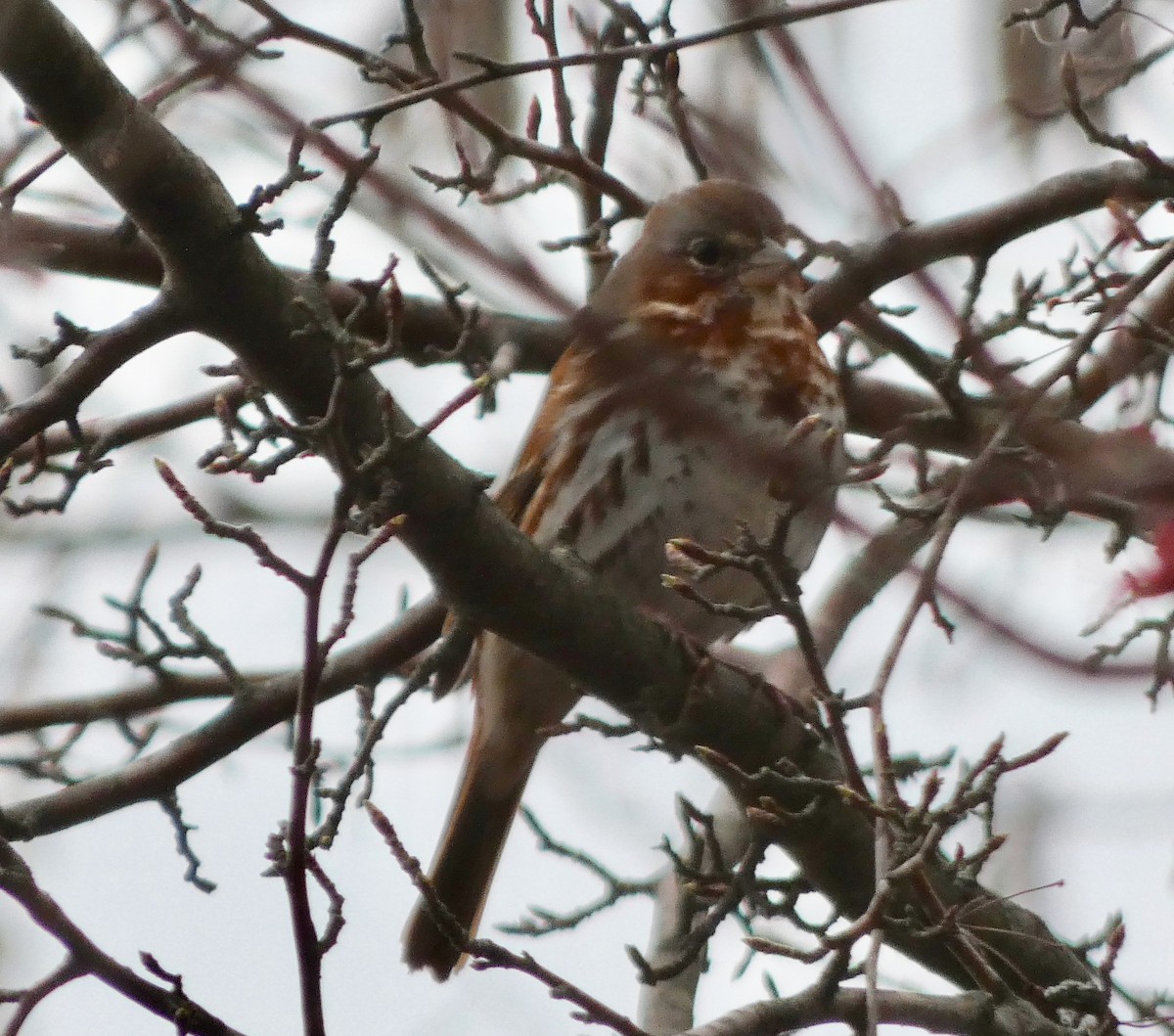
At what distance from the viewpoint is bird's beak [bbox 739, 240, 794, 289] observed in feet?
20.0

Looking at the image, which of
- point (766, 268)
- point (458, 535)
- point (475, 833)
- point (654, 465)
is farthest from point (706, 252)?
point (458, 535)

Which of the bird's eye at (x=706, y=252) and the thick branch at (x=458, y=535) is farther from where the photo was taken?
the bird's eye at (x=706, y=252)

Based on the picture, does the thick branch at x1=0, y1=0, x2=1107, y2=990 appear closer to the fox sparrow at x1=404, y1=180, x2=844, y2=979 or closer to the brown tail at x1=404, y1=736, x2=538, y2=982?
the fox sparrow at x1=404, y1=180, x2=844, y2=979

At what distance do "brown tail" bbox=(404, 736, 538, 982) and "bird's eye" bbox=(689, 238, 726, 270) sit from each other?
1.82m

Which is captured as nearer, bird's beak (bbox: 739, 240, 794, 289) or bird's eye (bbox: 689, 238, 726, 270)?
bird's beak (bbox: 739, 240, 794, 289)

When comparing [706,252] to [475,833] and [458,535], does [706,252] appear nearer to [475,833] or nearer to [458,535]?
[475,833]

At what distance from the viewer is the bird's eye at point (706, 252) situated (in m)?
6.24

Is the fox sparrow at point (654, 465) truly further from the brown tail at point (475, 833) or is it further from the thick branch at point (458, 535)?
the thick branch at point (458, 535)

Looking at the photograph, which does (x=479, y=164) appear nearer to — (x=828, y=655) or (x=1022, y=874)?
(x=828, y=655)

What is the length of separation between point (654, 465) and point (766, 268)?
114 centimetres

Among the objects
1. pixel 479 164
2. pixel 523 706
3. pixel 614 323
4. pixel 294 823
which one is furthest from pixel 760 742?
pixel 614 323

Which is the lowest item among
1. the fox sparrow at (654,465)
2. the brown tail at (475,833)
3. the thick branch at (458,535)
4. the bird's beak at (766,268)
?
the thick branch at (458,535)

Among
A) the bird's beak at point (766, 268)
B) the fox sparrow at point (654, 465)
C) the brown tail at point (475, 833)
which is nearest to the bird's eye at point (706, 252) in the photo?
the fox sparrow at point (654, 465)

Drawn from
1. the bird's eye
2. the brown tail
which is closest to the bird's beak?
the bird's eye
